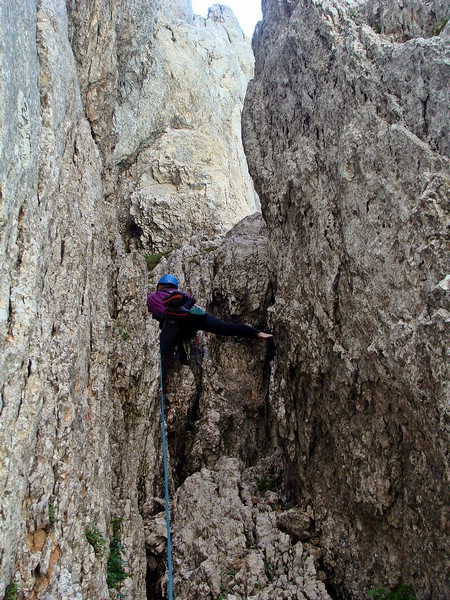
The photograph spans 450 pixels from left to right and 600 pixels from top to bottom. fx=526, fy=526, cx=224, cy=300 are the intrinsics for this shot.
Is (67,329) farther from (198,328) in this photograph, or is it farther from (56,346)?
(198,328)

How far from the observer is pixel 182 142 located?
29.8 meters

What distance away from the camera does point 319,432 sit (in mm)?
12125

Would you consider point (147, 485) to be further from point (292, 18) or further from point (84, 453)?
point (292, 18)

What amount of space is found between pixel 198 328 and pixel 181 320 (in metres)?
0.54

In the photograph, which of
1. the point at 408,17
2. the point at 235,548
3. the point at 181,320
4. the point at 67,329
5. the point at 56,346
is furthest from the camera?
the point at 181,320

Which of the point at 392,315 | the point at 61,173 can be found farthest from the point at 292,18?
the point at 392,315

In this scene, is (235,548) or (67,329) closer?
(67,329)

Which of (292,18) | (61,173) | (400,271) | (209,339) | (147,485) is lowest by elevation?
(147,485)

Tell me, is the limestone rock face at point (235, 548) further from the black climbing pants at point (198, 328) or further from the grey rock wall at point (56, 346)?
the black climbing pants at point (198, 328)

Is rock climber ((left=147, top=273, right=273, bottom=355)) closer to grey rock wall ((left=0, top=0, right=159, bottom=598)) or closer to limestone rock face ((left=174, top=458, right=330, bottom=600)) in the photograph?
grey rock wall ((left=0, top=0, right=159, bottom=598))

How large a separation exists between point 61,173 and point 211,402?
8.07m

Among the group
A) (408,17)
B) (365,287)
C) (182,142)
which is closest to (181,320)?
(365,287)

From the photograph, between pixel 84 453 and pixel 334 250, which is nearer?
pixel 84 453

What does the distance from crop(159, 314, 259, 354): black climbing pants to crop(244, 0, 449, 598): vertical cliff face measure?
1555 mm
